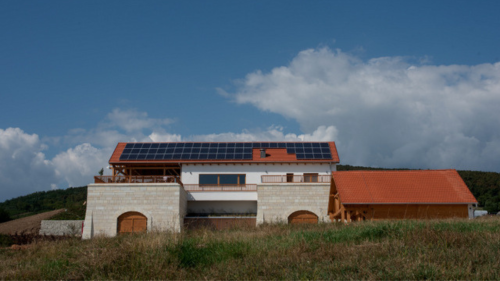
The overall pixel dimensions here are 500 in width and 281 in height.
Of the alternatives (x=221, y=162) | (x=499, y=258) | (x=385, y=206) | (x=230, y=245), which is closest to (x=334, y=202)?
(x=385, y=206)

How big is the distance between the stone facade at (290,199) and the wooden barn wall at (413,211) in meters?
7.17

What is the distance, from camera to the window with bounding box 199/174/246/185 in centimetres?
3038

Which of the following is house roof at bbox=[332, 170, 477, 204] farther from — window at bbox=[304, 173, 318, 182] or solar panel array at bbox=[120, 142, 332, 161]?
solar panel array at bbox=[120, 142, 332, 161]

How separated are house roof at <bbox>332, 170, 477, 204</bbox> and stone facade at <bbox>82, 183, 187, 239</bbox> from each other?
426 inches

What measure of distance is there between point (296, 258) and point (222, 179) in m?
21.7

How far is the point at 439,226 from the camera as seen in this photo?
1121cm

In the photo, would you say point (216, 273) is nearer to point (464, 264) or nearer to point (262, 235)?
point (262, 235)

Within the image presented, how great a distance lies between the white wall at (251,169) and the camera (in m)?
30.5

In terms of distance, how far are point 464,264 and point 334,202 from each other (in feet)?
49.8

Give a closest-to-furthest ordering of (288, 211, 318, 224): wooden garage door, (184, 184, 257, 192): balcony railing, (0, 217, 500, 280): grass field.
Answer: (0, 217, 500, 280): grass field
(288, 211, 318, 224): wooden garage door
(184, 184, 257, 192): balcony railing

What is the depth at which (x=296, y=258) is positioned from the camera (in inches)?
354

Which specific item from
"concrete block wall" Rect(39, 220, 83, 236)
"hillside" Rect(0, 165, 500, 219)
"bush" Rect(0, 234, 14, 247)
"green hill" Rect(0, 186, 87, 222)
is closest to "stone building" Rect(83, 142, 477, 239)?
"bush" Rect(0, 234, 14, 247)

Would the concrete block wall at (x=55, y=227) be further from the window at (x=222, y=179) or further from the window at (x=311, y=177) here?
the window at (x=311, y=177)

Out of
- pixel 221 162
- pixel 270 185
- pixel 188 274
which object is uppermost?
pixel 221 162
